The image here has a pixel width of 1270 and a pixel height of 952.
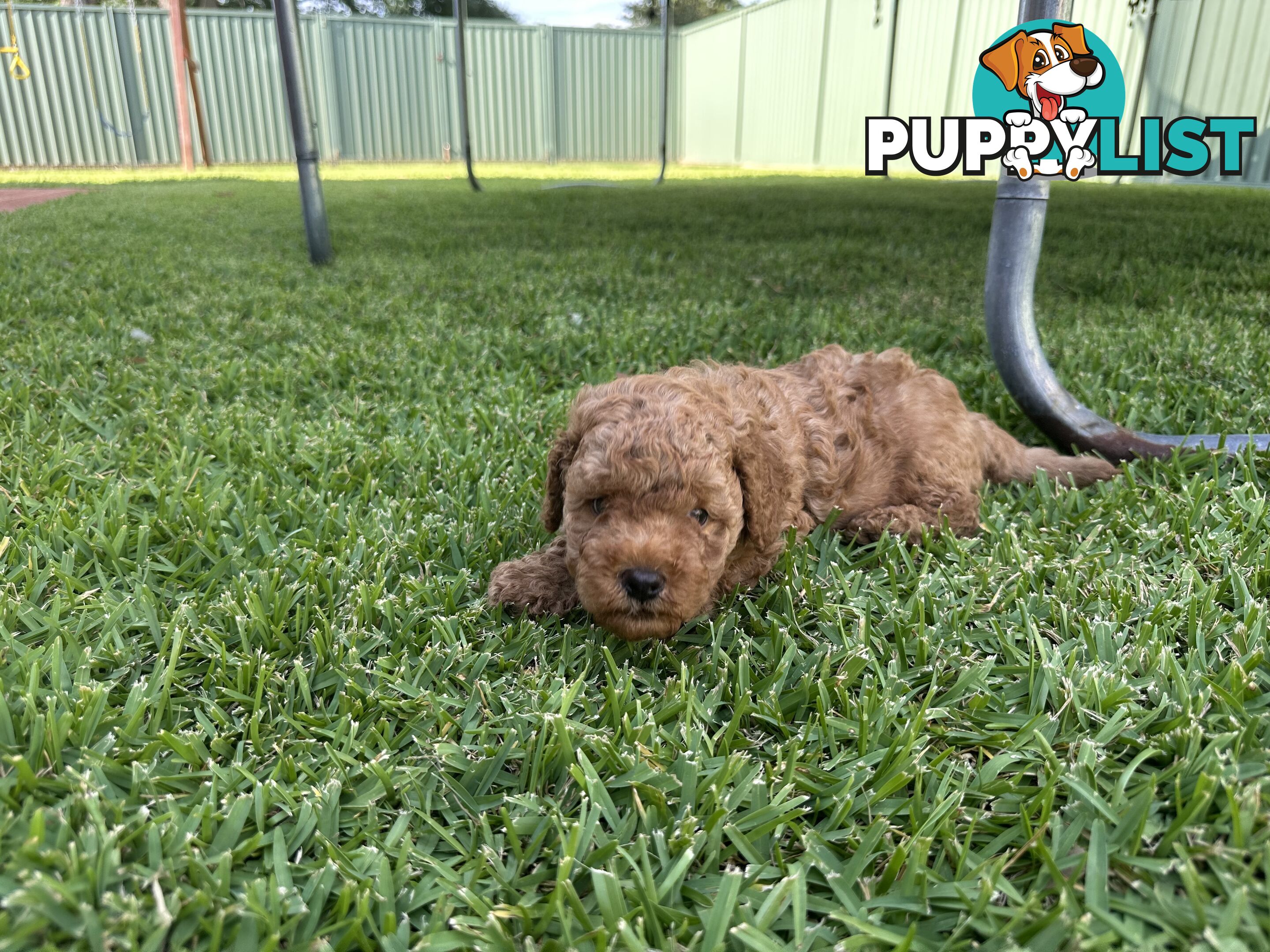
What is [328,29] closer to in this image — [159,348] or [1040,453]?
[159,348]

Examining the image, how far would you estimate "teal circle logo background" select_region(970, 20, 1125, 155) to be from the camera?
14.3ft

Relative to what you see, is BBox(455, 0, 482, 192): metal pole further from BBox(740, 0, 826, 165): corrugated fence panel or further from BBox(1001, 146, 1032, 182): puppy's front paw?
BBox(740, 0, 826, 165): corrugated fence panel

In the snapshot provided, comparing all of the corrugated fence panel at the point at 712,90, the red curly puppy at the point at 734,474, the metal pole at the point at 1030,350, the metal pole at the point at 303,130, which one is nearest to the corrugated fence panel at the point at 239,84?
the corrugated fence panel at the point at 712,90

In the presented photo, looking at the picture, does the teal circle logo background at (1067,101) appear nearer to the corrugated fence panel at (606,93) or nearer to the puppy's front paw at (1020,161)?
the puppy's front paw at (1020,161)

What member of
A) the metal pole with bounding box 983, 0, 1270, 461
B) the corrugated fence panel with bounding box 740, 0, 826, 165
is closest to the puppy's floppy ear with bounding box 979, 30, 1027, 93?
the metal pole with bounding box 983, 0, 1270, 461

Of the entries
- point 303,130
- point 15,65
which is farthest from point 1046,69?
point 15,65

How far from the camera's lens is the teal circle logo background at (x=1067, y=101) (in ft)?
14.3

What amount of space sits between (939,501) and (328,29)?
84.0 feet

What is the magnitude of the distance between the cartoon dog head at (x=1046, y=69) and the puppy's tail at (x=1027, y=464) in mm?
2017

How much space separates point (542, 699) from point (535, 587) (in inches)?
17.1

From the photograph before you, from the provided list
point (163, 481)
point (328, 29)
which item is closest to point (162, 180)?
point (328, 29)

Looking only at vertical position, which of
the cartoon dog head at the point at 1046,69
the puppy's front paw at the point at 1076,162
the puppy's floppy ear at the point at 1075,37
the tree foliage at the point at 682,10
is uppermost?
the tree foliage at the point at 682,10

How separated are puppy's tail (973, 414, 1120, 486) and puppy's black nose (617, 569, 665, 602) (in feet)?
5.62

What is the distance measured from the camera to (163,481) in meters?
3.01
